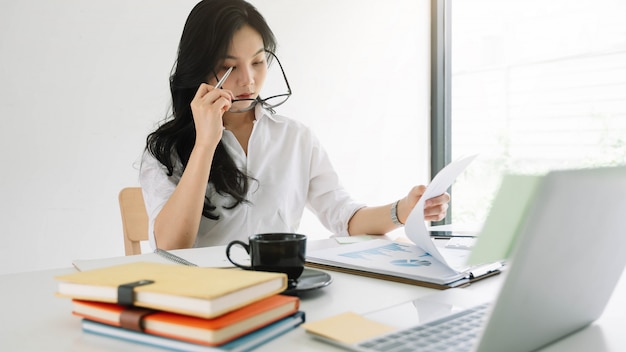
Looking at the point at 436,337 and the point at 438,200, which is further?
the point at 438,200

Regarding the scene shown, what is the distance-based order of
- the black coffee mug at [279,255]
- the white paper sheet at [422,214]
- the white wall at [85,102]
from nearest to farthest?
1. the black coffee mug at [279,255]
2. the white paper sheet at [422,214]
3. the white wall at [85,102]

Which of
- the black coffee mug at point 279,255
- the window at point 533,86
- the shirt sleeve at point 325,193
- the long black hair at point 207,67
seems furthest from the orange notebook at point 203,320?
the window at point 533,86

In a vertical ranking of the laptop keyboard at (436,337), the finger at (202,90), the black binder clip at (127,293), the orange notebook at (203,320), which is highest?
the finger at (202,90)

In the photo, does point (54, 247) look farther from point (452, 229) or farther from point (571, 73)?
point (571, 73)

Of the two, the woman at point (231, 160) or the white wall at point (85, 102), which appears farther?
the white wall at point (85, 102)

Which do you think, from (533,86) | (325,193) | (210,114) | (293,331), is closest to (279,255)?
(293,331)

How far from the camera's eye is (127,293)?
54 cm

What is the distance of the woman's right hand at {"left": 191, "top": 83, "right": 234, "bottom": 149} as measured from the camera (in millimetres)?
1325

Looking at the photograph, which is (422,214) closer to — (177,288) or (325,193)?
(177,288)

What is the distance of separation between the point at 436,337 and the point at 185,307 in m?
0.25

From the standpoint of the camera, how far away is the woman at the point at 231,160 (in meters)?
1.32

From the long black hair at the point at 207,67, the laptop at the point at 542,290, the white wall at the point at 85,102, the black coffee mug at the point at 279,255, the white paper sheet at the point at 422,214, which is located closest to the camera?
the laptop at the point at 542,290

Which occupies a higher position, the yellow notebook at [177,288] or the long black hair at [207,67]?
the long black hair at [207,67]

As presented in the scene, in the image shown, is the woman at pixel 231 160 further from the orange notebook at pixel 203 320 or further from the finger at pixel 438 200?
the orange notebook at pixel 203 320
